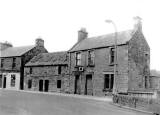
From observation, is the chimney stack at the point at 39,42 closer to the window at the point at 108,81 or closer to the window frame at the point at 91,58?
the window frame at the point at 91,58

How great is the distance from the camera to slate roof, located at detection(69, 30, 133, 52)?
105 feet

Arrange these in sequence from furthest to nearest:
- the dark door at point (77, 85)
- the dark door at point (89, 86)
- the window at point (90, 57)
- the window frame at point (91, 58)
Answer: the dark door at point (77, 85)
the window at point (90, 57)
the window frame at point (91, 58)
the dark door at point (89, 86)

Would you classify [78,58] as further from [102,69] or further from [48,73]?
[48,73]

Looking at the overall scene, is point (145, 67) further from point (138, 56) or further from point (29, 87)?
point (29, 87)

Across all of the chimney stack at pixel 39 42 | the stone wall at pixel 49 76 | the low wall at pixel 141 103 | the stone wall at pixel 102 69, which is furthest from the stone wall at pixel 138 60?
the chimney stack at pixel 39 42

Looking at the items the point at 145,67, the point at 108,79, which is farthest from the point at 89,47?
the point at 145,67

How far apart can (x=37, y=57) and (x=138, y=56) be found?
2061 centimetres

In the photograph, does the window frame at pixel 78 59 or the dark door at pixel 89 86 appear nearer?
the dark door at pixel 89 86

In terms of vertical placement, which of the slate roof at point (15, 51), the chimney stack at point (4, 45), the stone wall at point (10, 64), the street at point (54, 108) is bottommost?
the street at point (54, 108)

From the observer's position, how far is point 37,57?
4622cm

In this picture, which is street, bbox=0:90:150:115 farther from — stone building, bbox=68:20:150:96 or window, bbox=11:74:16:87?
window, bbox=11:74:16:87

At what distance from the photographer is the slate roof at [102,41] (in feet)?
105

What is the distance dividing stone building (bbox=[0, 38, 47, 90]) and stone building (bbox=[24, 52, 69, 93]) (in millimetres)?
1577

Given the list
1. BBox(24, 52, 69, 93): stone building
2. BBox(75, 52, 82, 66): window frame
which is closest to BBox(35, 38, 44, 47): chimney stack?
BBox(24, 52, 69, 93): stone building
